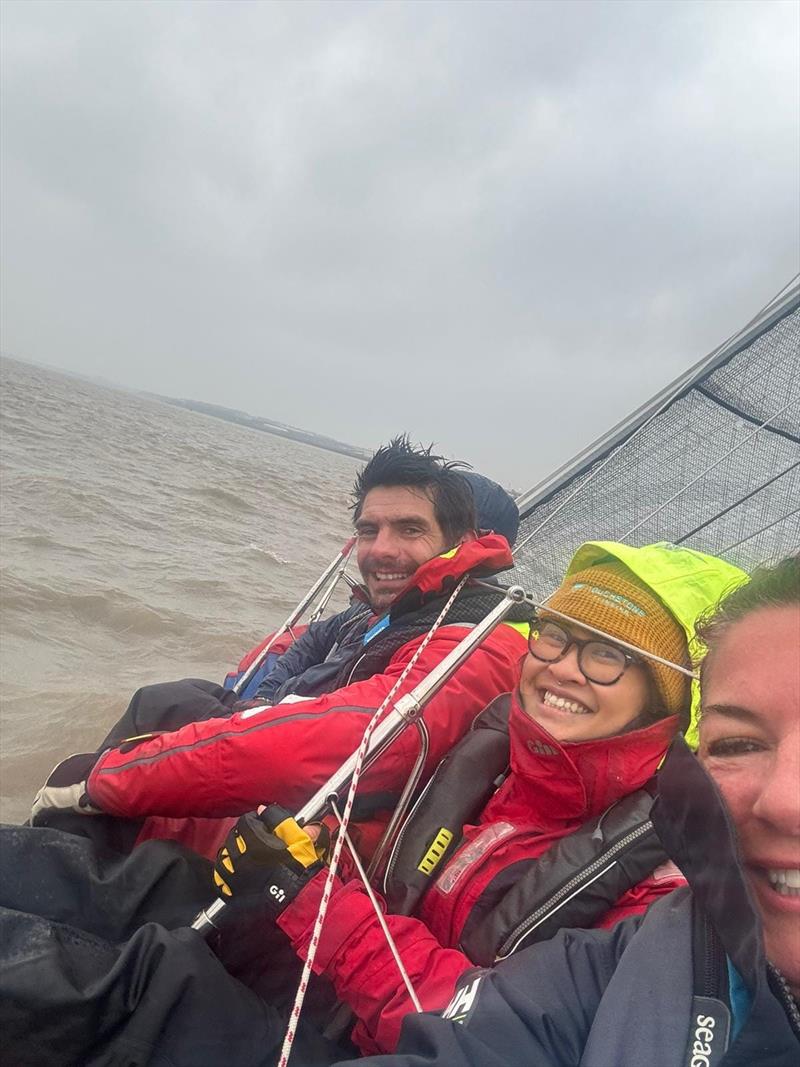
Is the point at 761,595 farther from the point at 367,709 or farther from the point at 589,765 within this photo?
the point at 367,709

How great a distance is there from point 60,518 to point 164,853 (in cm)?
773

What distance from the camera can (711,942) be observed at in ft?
3.20

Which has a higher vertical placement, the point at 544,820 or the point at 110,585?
the point at 544,820

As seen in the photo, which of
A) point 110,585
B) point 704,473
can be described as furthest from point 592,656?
point 110,585

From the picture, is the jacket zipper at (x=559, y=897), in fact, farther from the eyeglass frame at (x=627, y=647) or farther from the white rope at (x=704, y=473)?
the white rope at (x=704, y=473)

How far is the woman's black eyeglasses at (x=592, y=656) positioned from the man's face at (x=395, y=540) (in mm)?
951

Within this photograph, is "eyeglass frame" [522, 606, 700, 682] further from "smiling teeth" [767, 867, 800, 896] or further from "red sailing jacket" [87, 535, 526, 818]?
"smiling teeth" [767, 867, 800, 896]

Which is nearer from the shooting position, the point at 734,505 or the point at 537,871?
the point at 537,871

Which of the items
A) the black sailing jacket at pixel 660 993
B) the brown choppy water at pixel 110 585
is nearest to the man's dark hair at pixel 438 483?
the black sailing jacket at pixel 660 993

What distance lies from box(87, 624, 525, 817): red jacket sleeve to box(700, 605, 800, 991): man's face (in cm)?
99

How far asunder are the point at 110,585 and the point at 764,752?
6.19 metres

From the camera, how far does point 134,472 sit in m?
14.3

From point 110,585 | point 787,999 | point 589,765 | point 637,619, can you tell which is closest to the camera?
point 787,999

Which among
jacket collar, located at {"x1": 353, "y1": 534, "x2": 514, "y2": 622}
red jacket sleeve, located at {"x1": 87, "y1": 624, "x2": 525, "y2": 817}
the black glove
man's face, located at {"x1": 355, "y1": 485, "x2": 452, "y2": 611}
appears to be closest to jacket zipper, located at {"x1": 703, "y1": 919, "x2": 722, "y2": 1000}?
the black glove
